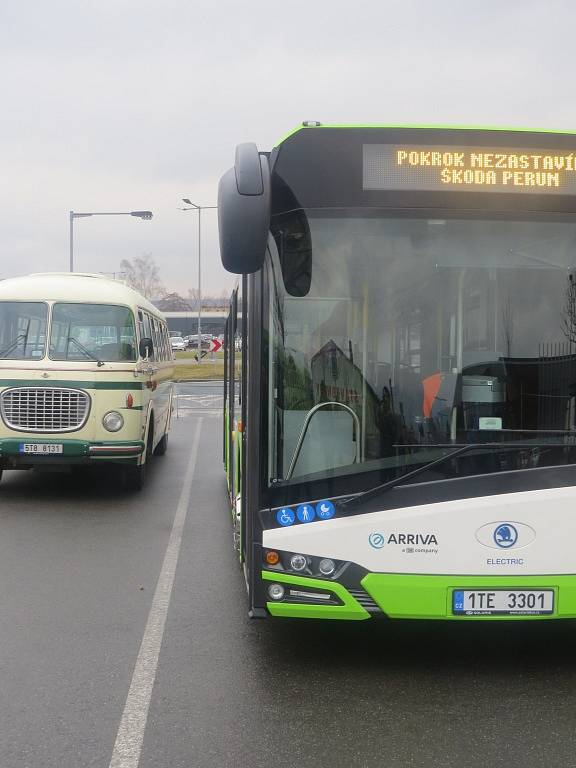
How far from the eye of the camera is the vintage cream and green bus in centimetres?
1062

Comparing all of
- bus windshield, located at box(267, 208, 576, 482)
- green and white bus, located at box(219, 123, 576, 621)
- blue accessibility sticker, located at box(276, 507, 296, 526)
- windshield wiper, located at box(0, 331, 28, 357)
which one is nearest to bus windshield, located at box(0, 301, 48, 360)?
windshield wiper, located at box(0, 331, 28, 357)

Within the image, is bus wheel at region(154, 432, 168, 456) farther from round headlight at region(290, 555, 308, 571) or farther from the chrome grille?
the chrome grille

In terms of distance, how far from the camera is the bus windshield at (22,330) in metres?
10.9

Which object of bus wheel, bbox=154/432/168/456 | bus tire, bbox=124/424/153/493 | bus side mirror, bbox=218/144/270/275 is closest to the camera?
bus side mirror, bbox=218/144/270/275

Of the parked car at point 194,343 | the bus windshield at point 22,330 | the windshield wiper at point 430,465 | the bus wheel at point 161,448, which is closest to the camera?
the windshield wiper at point 430,465

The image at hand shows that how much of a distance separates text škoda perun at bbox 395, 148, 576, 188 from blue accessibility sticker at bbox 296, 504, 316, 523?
1.84m

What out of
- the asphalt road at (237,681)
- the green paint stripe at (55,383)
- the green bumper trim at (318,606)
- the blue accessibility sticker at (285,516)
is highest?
the green paint stripe at (55,383)

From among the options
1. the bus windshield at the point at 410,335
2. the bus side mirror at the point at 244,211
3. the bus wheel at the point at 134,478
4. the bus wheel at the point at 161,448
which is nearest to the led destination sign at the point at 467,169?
the bus windshield at the point at 410,335

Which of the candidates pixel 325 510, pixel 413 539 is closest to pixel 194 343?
pixel 325 510

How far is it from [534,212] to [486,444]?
1271 millimetres

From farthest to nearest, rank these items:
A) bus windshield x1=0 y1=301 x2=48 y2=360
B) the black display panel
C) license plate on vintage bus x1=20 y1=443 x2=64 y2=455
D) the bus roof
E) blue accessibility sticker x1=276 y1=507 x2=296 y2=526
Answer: the bus roof < bus windshield x1=0 y1=301 x2=48 y2=360 < license plate on vintage bus x1=20 y1=443 x2=64 y2=455 < the black display panel < blue accessibility sticker x1=276 y1=507 x2=296 y2=526

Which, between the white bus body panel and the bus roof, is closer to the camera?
the white bus body panel

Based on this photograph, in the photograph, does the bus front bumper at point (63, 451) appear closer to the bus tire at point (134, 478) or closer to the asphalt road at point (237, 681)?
the bus tire at point (134, 478)

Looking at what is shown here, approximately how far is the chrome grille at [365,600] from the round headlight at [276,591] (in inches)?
13.9
